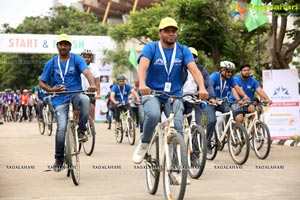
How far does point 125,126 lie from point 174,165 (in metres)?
9.77

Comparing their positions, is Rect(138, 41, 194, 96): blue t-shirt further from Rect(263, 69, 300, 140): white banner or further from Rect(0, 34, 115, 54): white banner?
Rect(0, 34, 115, 54): white banner

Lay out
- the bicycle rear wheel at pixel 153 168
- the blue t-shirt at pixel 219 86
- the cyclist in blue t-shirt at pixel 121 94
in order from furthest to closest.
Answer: the cyclist in blue t-shirt at pixel 121 94 → the blue t-shirt at pixel 219 86 → the bicycle rear wheel at pixel 153 168

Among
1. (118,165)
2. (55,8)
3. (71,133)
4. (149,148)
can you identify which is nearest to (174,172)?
(149,148)

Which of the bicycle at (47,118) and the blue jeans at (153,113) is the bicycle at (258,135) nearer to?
the blue jeans at (153,113)

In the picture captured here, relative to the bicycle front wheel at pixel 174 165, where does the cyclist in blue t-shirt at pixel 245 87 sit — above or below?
above

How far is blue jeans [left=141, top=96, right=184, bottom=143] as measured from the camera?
7055 mm

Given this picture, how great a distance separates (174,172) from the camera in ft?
21.0

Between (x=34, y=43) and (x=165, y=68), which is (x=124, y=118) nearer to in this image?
(x=165, y=68)

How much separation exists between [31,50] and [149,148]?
26.1m

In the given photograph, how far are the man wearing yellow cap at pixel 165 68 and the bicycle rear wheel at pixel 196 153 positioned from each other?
1.45m

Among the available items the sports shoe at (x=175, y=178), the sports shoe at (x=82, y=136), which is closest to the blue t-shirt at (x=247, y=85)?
the sports shoe at (x=82, y=136)

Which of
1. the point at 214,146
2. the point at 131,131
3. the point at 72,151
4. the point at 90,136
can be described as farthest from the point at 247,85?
the point at 72,151

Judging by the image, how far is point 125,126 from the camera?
53.2 ft

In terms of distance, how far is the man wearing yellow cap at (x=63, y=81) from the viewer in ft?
28.7
